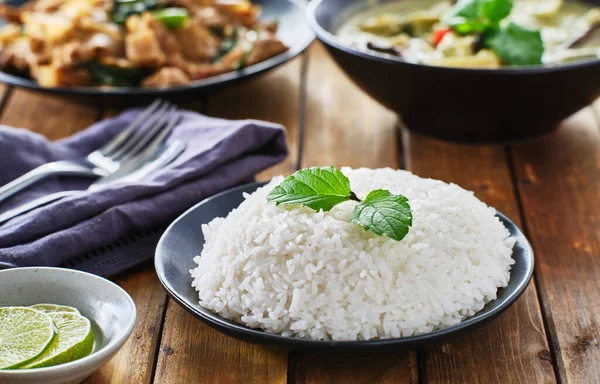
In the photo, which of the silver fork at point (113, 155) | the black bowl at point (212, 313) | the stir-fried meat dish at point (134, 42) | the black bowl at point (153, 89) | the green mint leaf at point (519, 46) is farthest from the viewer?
the stir-fried meat dish at point (134, 42)

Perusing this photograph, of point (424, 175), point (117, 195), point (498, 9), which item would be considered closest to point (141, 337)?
point (117, 195)

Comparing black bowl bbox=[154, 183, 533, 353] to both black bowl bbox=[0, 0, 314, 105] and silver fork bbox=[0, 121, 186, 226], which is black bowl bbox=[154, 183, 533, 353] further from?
black bowl bbox=[0, 0, 314, 105]

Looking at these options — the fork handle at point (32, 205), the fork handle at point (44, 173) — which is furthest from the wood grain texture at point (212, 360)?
the fork handle at point (44, 173)

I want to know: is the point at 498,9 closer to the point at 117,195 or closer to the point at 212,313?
the point at 117,195

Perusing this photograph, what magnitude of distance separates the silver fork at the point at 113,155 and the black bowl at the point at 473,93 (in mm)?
558

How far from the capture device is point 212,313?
5.01 ft

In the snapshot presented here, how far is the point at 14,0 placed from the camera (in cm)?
333

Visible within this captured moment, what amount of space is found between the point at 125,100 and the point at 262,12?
37.8 inches

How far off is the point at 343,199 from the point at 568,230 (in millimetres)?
764

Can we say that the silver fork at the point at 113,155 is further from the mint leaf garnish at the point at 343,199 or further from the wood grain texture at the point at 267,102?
the mint leaf garnish at the point at 343,199

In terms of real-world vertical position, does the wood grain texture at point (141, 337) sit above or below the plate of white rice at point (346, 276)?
below

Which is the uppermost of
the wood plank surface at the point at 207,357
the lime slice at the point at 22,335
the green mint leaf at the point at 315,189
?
the green mint leaf at the point at 315,189

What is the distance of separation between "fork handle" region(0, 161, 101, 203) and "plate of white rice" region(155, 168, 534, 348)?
1.94 feet

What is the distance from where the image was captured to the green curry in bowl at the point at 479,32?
2.32 m
